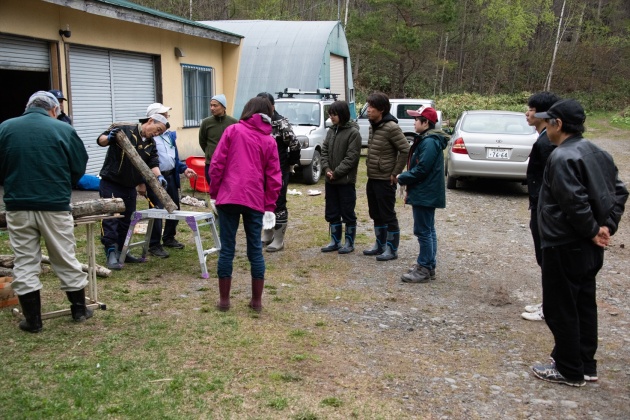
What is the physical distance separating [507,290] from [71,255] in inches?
163

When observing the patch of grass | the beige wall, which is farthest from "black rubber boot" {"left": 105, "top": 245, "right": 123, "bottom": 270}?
the beige wall

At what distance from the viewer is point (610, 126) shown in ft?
106

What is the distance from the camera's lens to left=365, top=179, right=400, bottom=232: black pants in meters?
6.81

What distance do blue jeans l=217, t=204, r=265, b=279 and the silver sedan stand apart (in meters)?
7.42

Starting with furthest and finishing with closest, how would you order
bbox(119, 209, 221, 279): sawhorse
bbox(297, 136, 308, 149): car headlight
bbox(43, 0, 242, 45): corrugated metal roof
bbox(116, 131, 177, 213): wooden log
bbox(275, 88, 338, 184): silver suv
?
bbox(275, 88, 338, 184): silver suv → bbox(297, 136, 308, 149): car headlight → bbox(43, 0, 242, 45): corrugated metal roof → bbox(119, 209, 221, 279): sawhorse → bbox(116, 131, 177, 213): wooden log

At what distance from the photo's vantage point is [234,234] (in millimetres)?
4883

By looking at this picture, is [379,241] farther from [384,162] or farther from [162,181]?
[162,181]

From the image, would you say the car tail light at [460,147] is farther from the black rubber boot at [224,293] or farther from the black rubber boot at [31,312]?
the black rubber boot at [31,312]

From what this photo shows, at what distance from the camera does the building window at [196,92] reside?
14039 mm

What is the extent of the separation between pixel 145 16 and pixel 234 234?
759 centimetres

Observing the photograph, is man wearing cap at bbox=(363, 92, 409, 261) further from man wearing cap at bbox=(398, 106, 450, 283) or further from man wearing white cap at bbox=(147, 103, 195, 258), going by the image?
man wearing white cap at bbox=(147, 103, 195, 258)

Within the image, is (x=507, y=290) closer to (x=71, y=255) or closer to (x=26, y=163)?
(x=71, y=255)

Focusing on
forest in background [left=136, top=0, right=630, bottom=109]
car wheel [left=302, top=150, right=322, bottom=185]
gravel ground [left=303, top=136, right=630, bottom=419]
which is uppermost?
forest in background [left=136, top=0, right=630, bottom=109]

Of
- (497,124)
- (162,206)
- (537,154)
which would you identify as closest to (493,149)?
(497,124)
